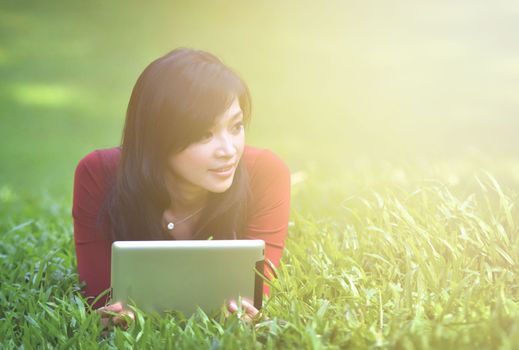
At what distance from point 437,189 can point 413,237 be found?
0.35 m

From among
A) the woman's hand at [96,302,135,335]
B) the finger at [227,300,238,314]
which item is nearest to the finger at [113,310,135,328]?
the woman's hand at [96,302,135,335]

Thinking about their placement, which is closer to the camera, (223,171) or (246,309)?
(246,309)

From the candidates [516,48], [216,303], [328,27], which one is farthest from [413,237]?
[328,27]

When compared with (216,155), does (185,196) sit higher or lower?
→ lower

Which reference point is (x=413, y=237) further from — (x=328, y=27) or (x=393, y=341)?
(x=328, y=27)

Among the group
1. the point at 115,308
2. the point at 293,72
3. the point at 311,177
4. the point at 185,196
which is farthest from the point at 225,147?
the point at 293,72

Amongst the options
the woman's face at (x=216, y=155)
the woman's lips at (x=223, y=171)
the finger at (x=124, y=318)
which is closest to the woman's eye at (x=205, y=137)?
the woman's face at (x=216, y=155)

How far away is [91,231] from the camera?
10.8ft

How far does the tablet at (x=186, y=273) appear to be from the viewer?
2785mm

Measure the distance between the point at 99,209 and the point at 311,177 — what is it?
2.21 m

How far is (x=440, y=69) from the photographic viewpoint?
31.4ft

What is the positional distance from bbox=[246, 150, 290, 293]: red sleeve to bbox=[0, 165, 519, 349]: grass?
4.2 inches

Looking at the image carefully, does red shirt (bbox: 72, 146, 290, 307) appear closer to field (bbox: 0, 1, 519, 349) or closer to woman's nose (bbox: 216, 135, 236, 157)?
field (bbox: 0, 1, 519, 349)

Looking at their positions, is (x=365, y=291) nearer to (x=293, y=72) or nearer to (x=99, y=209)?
(x=99, y=209)
